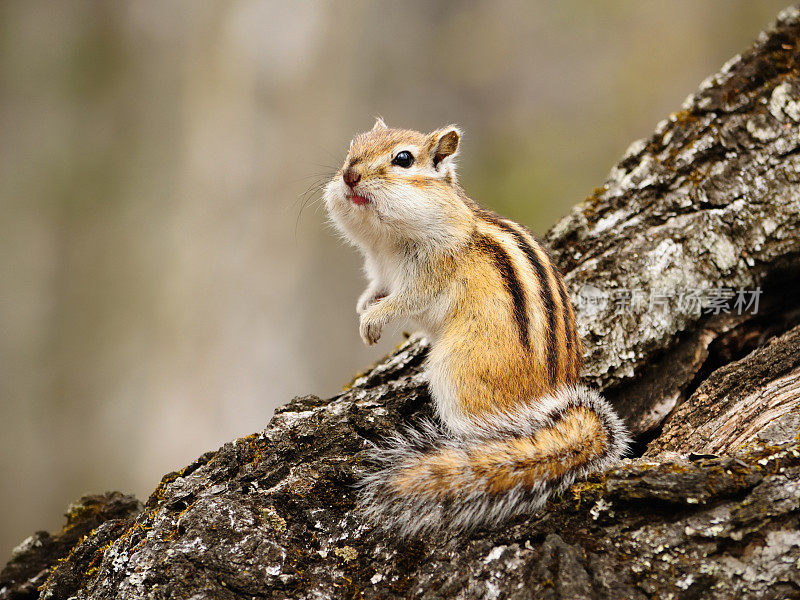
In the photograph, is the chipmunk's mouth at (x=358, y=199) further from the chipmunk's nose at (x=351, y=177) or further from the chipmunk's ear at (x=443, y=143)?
the chipmunk's ear at (x=443, y=143)

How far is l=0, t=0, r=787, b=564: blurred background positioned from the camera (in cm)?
578

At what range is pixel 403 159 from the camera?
9.89 ft

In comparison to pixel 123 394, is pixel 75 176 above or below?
above

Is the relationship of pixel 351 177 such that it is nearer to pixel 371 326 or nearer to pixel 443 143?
pixel 443 143

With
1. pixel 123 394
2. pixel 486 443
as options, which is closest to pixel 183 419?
pixel 123 394

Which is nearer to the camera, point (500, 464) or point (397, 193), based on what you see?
point (500, 464)

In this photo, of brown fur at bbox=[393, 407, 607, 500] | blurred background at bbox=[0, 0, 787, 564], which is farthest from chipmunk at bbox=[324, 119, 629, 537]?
blurred background at bbox=[0, 0, 787, 564]

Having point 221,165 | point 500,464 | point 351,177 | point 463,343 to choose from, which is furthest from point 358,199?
point 221,165

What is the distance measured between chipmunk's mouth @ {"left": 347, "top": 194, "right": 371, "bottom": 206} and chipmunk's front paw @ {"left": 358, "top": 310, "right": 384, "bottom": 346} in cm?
45

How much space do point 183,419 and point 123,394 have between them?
2.76 ft

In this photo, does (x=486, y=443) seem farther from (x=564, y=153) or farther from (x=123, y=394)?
(x=564, y=153)

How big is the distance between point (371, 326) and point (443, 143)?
863 mm

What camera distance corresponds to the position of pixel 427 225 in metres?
2.89

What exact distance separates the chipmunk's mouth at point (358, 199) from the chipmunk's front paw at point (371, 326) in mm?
451
